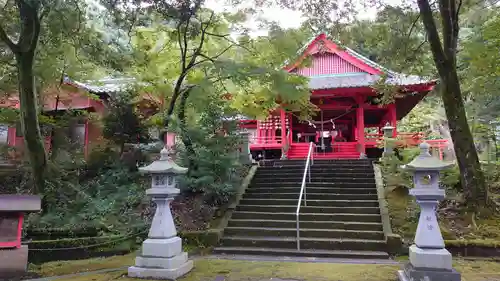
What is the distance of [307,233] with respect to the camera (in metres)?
7.99

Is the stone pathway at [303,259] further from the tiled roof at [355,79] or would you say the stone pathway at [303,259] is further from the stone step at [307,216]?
the tiled roof at [355,79]

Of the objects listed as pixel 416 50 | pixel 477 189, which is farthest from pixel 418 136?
pixel 477 189

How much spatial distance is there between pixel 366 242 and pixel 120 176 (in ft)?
23.4

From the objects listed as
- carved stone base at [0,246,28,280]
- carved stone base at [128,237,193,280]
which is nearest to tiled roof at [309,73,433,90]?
carved stone base at [128,237,193,280]

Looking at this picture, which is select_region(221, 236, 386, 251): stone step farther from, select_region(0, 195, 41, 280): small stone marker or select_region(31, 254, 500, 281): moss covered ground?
select_region(0, 195, 41, 280): small stone marker

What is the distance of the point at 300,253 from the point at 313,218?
156 cm

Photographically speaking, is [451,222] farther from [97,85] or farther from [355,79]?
[97,85]

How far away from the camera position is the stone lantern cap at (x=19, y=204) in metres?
5.89

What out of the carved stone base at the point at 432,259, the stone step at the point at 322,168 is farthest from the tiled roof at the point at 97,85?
the carved stone base at the point at 432,259

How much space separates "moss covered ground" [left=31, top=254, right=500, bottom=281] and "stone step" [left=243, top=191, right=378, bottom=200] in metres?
3.20

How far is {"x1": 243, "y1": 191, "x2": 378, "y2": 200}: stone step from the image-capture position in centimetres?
958

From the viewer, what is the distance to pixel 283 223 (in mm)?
8555

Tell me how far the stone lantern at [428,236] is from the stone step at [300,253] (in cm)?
161

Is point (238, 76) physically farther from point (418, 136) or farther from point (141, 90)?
point (418, 136)
